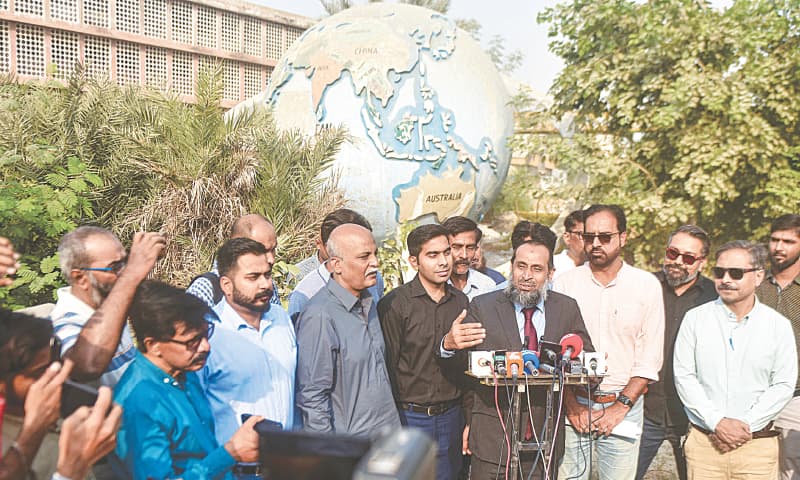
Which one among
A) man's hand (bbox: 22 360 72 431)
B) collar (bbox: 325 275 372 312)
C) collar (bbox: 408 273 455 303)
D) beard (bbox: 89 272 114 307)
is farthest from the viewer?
collar (bbox: 408 273 455 303)

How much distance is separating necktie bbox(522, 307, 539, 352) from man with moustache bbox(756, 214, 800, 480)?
1.55 m

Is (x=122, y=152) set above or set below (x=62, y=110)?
below

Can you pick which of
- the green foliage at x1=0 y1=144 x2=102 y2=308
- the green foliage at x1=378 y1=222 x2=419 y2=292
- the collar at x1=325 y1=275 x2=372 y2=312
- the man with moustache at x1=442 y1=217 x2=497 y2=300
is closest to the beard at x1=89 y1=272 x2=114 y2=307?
the collar at x1=325 y1=275 x2=372 y2=312

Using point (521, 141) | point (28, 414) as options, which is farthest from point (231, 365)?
point (521, 141)

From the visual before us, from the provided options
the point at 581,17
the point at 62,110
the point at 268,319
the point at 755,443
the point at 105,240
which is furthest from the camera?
the point at 581,17

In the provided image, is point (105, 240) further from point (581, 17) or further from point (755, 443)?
point (581, 17)

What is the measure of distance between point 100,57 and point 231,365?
9.70 m

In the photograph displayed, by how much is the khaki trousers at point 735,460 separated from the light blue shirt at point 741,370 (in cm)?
11

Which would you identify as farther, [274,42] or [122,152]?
[274,42]

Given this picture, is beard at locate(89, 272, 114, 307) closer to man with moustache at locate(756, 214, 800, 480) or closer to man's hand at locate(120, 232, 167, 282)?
man's hand at locate(120, 232, 167, 282)

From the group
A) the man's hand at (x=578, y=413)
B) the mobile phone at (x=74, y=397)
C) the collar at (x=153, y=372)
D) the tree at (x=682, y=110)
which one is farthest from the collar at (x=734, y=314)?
the tree at (x=682, y=110)

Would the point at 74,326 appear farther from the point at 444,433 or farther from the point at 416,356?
the point at 444,433

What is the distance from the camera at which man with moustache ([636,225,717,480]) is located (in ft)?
12.1

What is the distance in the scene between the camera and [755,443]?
3.23m
